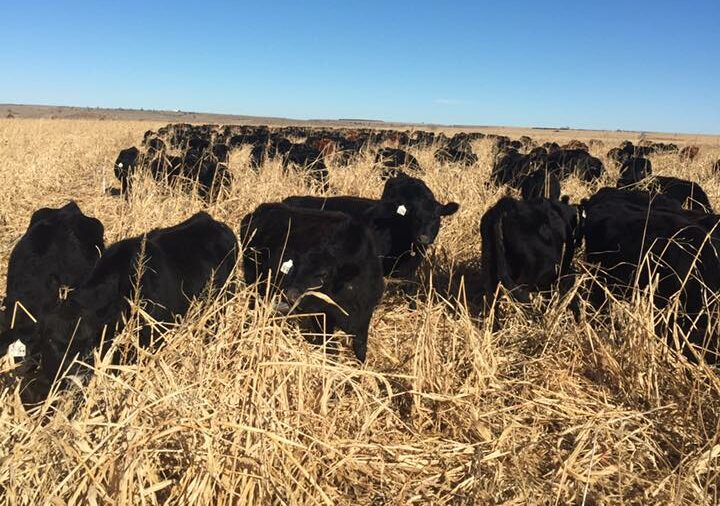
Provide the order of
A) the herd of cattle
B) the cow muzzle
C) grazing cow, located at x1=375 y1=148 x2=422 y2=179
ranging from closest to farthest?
the herd of cattle < the cow muzzle < grazing cow, located at x1=375 y1=148 x2=422 y2=179

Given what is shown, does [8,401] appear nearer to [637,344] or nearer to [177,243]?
[177,243]

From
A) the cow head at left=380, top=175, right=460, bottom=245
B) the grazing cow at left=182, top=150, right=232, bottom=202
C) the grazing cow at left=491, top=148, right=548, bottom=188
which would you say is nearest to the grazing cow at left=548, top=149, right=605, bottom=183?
the grazing cow at left=491, top=148, right=548, bottom=188

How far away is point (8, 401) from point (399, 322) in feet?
10.8

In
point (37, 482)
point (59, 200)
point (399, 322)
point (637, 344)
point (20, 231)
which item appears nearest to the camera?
point (37, 482)

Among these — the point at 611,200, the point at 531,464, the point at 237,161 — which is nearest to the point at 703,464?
the point at 531,464

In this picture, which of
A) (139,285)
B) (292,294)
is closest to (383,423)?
(292,294)

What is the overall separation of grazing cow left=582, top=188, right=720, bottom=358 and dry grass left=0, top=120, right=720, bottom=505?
1.85 feet

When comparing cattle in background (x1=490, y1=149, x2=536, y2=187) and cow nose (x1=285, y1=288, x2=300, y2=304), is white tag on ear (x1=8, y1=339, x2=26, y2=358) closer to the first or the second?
cow nose (x1=285, y1=288, x2=300, y2=304)

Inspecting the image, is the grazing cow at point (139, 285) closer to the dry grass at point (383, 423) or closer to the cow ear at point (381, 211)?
the dry grass at point (383, 423)

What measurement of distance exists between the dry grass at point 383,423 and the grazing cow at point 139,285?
352 millimetres

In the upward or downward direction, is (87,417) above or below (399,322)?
above

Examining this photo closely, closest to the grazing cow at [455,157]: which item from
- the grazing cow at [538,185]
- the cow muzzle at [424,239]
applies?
the grazing cow at [538,185]

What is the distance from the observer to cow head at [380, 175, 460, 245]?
6328 mm

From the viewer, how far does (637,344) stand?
3.82 meters
